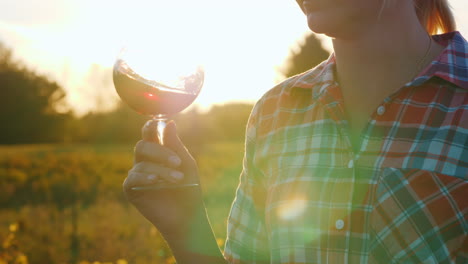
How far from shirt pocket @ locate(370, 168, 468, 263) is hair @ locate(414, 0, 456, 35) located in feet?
2.82

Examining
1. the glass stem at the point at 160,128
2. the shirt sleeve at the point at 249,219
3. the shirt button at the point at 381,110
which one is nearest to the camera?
the glass stem at the point at 160,128

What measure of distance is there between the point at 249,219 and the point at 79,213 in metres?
8.72

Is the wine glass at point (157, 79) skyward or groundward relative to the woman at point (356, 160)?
skyward

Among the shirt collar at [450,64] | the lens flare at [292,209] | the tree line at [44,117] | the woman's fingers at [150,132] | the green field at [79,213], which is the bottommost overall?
the tree line at [44,117]

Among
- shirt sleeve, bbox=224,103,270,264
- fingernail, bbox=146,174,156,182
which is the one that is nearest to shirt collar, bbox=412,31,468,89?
shirt sleeve, bbox=224,103,270,264

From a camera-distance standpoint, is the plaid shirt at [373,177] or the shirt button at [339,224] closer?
the plaid shirt at [373,177]

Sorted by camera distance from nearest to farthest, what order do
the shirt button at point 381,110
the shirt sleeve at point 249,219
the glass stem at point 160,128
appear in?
1. the glass stem at point 160,128
2. the shirt button at point 381,110
3. the shirt sleeve at point 249,219

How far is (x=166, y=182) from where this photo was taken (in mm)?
1922

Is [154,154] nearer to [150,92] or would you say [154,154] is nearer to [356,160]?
[150,92]

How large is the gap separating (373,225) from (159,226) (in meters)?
0.89

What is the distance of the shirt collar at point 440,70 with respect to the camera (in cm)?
200

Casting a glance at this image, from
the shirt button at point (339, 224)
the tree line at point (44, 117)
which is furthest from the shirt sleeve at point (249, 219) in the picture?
the tree line at point (44, 117)

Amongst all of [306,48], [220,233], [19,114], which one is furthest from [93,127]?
[220,233]

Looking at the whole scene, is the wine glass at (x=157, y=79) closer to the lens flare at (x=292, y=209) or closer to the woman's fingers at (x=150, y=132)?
the woman's fingers at (x=150, y=132)
